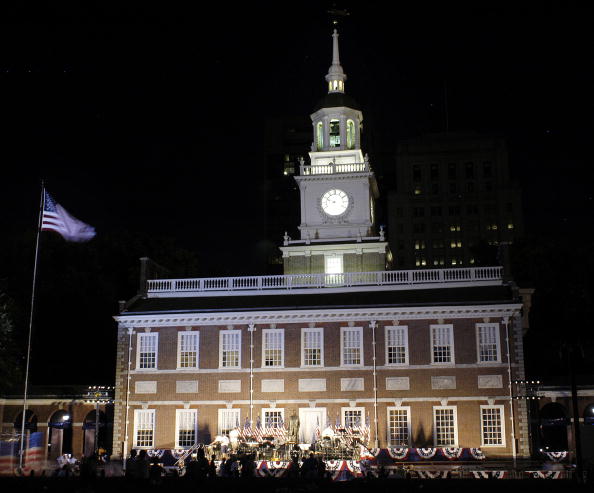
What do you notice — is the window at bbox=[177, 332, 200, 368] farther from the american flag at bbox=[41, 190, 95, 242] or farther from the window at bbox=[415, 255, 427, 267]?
the window at bbox=[415, 255, 427, 267]

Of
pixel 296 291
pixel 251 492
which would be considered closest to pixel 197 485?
pixel 251 492

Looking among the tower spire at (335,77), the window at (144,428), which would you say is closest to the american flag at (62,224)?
the window at (144,428)

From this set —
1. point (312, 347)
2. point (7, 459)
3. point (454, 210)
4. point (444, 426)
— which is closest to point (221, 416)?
point (312, 347)

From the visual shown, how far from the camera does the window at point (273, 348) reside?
4300cm

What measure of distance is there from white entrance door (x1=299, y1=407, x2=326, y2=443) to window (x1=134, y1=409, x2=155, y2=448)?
310 inches

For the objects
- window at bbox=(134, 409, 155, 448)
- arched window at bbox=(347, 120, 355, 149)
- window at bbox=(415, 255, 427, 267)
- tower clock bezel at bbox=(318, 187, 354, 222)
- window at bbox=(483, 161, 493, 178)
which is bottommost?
window at bbox=(134, 409, 155, 448)

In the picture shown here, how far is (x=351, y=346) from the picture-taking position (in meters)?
42.5

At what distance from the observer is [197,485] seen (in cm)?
2327

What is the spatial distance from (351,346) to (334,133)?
18394 mm

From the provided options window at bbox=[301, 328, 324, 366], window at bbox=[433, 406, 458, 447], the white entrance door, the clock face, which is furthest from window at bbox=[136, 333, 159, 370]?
the clock face

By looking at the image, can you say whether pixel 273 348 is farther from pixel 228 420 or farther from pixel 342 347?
pixel 228 420

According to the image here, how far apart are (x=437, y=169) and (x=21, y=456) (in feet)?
370

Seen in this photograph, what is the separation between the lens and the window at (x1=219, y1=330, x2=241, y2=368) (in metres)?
43.3

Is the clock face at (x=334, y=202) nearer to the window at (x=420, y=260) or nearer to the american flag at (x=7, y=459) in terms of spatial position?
the american flag at (x=7, y=459)
